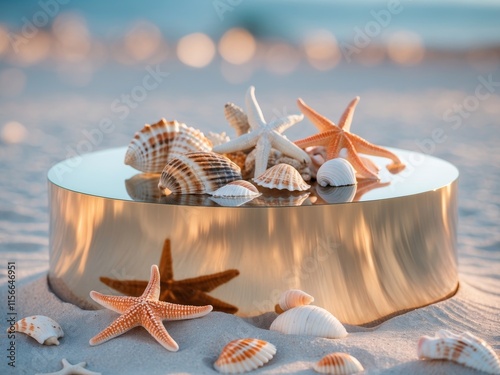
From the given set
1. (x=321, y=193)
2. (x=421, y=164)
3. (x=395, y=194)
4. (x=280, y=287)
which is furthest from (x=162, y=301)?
(x=421, y=164)

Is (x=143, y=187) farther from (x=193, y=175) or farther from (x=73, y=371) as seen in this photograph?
(x=73, y=371)

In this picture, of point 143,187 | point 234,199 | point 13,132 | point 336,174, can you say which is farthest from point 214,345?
point 13,132

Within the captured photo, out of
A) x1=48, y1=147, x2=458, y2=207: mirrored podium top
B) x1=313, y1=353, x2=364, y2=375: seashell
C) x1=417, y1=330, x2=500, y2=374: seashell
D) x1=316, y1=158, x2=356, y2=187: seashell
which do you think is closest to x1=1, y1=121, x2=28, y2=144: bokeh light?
x1=48, y1=147, x2=458, y2=207: mirrored podium top

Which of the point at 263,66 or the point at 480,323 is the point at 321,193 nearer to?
the point at 480,323

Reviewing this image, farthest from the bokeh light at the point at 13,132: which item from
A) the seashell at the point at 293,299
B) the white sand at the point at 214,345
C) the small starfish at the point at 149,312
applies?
the seashell at the point at 293,299

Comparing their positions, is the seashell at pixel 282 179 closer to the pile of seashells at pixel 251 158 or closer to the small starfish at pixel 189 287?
the pile of seashells at pixel 251 158
